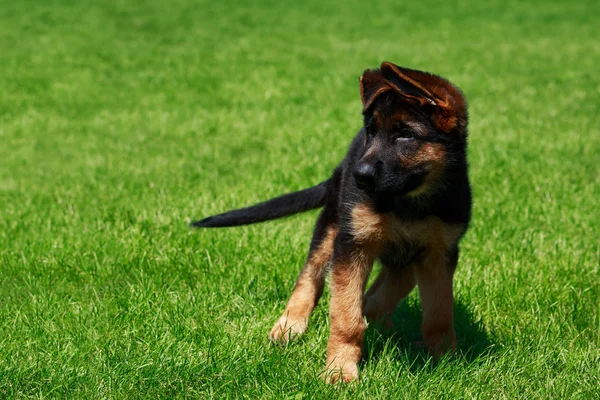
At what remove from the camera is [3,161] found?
25.7ft

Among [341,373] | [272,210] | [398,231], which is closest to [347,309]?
[341,373]

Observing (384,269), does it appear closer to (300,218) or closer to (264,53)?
(300,218)

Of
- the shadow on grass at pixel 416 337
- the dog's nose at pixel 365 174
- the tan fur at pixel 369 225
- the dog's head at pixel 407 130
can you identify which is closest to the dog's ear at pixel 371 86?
the dog's head at pixel 407 130

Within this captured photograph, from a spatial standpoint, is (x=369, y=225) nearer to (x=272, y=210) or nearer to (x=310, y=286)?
(x=310, y=286)

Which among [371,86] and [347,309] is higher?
[371,86]

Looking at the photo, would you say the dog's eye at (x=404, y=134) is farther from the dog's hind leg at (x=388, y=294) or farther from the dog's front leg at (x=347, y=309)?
the dog's hind leg at (x=388, y=294)

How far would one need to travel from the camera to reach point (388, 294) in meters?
3.97

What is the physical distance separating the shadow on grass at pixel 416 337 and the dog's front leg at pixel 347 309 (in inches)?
6.5

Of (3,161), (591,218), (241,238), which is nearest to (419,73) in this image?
(241,238)

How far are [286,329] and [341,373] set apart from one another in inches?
20.2

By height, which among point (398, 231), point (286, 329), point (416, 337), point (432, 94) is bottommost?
point (416, 337)

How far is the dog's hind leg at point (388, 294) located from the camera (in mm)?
3916

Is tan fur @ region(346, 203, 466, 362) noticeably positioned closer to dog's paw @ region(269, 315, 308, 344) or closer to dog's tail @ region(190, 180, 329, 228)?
dog's paw @ region(269, 315, 308, 344)

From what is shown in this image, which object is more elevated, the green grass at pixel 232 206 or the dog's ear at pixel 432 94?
the dog's ear at pixel 432 94
